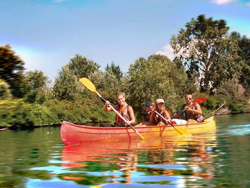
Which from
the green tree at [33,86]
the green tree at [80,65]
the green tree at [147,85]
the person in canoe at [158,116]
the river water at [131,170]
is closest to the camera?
the river water at [131,170]

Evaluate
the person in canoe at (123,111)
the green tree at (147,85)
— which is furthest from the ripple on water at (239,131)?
the green tree at (147,85)

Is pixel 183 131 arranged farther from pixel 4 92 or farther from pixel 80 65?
pixel 80 65

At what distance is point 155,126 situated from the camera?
1327cm

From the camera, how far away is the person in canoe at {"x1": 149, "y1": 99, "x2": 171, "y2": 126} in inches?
539

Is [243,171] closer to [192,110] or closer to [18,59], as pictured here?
[192,110]

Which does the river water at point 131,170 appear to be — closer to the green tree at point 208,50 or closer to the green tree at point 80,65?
the green tree at point 208,50

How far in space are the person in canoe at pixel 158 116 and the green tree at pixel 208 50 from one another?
31323mm

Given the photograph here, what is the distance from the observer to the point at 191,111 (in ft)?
50.9

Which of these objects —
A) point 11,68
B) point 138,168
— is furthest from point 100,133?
point 11,68

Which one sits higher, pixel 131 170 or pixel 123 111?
pixel 123 111

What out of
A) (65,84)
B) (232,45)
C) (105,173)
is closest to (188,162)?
(105,173)

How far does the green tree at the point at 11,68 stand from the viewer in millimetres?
18156

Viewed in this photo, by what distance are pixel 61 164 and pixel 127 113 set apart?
17.9ft

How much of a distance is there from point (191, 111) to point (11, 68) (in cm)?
883
